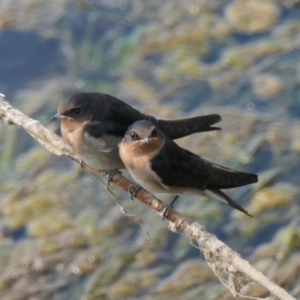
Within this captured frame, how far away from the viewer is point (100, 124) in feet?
14.3

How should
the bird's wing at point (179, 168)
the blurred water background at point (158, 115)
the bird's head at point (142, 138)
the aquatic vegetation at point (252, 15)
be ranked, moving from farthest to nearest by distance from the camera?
the aquatic vegetation at point (252, 15)
the blurred water background at point (158, 115)
the bird's wing at point (179, 168)
the bird's head at point (142, 138)

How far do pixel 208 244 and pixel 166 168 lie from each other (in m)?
0.88

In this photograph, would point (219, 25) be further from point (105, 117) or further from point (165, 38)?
point (105, 117)

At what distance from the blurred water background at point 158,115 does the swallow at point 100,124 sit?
3.07 feet

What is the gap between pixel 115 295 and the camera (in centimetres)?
514

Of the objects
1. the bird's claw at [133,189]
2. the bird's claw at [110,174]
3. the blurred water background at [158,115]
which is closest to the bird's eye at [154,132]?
the bird's claw at [133,189]

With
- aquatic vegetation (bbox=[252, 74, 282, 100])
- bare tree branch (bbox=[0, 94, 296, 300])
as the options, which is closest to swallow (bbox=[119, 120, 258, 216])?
bare tree branch (bbox=[0, 94, 296, 300])

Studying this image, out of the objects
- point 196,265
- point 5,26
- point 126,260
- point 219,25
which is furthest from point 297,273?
point 5,26

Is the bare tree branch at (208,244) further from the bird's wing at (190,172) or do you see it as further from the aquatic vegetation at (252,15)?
the aquatic vegetation at (252,15)

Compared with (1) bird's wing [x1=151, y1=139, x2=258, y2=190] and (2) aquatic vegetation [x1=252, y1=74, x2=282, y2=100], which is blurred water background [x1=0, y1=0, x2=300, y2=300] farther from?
(1) bird's wing [x1=151, y1=139, x2=258, y2=190]

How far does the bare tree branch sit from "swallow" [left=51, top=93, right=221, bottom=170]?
16cm

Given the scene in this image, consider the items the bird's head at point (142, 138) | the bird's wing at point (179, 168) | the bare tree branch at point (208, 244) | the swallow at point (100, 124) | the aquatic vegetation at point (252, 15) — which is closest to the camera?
the bare tree branch at point (208, 244)

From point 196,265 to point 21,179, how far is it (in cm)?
145

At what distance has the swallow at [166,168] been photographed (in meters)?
4.05
